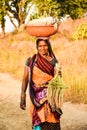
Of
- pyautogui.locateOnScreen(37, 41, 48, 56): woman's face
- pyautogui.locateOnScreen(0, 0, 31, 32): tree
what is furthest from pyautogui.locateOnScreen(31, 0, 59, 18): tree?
pyautogui.locateOnScreen(37, 41, 48, 56): woman's face

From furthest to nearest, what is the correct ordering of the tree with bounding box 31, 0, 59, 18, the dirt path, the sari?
1. the tree with bounding box 31, 0, 59, 18
2. the dirt path
3. the sari

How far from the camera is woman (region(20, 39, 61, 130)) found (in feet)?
19.7

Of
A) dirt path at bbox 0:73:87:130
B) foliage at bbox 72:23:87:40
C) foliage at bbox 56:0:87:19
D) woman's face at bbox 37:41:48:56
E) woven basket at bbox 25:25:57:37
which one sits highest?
woven basket at bbox 25:25:57:37

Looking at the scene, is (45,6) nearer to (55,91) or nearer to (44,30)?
(44,30)

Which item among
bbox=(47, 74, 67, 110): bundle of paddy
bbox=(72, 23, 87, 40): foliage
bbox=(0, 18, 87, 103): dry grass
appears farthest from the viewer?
bbox=(72, 23, 87, 40): foliage

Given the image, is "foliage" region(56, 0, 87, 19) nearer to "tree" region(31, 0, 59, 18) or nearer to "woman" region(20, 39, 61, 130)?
"tree" region(31, 0, 59, 18)

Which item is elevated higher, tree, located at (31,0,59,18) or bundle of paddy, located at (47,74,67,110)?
bundle of paddy, located at (47,74,67,110)

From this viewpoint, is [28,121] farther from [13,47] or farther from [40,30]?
[13,47]

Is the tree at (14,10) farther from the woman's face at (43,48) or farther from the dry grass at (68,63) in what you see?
the woman's face at (43,48)

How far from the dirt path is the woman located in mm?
Result: 2865

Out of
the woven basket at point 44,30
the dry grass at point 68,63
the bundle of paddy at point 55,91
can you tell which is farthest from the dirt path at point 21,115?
the woven basket at point 44,30

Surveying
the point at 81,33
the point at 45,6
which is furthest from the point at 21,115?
the point at 45,6

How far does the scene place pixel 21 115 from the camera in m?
9.95

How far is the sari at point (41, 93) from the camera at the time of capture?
6.01m
